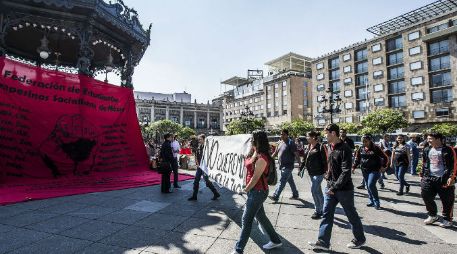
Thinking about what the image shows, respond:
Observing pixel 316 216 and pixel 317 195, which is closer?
pixel 316 216

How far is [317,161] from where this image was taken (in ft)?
19.3

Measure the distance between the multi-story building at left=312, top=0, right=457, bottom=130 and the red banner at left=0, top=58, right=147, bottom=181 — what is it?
117 feet

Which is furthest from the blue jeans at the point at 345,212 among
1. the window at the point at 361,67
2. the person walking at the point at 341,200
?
the window at the point at 361,67

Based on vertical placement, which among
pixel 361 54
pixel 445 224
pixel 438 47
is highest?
pixel 361 54

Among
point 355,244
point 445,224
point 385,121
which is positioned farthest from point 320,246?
point 385,121

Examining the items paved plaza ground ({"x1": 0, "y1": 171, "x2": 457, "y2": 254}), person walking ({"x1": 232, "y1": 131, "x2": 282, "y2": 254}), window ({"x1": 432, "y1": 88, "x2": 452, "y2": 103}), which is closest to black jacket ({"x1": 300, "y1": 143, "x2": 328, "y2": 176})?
paved plaza ground ({"x1": 0, "y1": 171, "x2": 457, "y2": 254})

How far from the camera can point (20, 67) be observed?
8844 millimetres

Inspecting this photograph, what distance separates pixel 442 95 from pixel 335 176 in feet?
166

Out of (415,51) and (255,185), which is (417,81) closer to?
(415,51)

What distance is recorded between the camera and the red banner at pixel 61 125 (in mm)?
8477

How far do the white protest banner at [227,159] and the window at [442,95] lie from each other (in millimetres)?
49364

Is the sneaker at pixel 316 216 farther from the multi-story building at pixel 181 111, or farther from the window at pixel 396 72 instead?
the multi-story building at pixel 181 111

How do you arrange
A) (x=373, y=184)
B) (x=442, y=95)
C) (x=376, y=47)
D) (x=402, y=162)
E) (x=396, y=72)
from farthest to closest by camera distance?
(x=376, y=47), (x=396, y=72), (x=442, y=95), (x=402, y=162), (x=373, y=184)

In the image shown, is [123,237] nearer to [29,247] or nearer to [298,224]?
[29,247]
